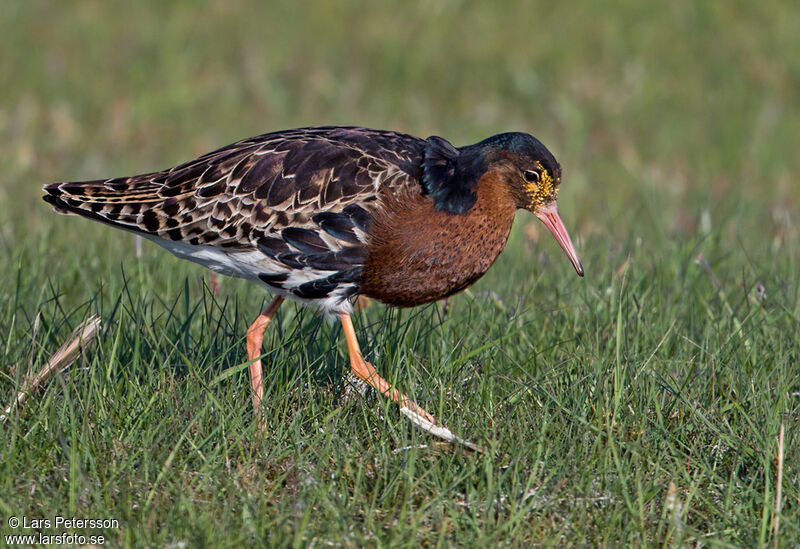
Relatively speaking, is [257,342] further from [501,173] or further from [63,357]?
[501,173]

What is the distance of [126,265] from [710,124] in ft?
24.9

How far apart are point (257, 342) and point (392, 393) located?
36.4 inches

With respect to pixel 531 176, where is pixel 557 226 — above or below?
below

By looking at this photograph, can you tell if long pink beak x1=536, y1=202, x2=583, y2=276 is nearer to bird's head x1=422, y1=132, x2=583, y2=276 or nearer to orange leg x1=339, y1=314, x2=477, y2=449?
bird's head x1=422, y1=132, x2=583, y2=276

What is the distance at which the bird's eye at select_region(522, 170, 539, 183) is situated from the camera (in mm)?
4938

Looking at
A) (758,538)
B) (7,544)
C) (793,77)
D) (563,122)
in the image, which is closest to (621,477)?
(758,538)

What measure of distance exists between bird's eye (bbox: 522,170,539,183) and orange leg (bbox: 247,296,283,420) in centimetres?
135

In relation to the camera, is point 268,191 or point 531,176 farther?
point 268,191

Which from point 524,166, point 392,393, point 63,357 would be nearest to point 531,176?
point 524,166

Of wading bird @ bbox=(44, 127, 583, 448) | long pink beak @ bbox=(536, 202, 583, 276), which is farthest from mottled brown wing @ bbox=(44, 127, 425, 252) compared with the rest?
long pink beak @ bbox=(536, 202, 583, 276)

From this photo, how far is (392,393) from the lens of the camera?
14.9ft

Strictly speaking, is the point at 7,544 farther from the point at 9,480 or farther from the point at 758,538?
the point at 758,538

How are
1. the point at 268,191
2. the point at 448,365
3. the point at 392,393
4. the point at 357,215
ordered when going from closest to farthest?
the point at 392,393
the point at 448,365
the point at 357,215
the point at 268,191

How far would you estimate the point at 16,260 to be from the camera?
644 centimetres
